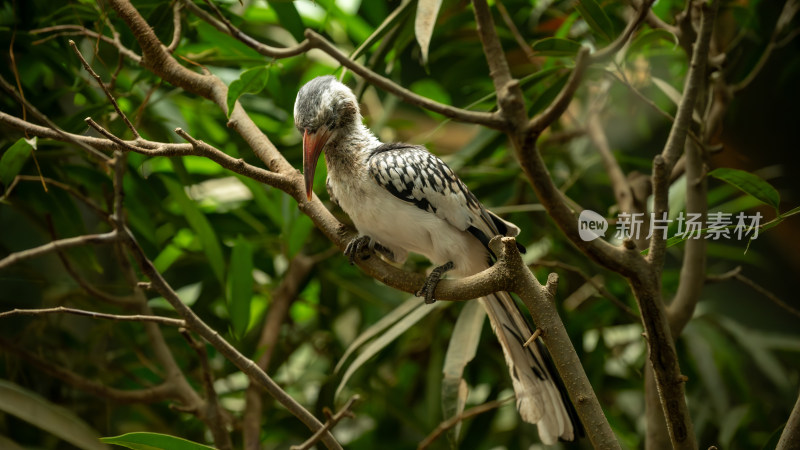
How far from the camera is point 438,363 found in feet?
5.91

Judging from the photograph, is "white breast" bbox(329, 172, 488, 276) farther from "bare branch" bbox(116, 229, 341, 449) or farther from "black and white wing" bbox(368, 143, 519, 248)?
"bare branch" bbox(116, 229, 341, 449)

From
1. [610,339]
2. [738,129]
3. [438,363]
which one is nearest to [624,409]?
[610,339]

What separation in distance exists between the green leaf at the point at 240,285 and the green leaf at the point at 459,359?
0.44 metres

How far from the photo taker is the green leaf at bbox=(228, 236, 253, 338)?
1.39 m

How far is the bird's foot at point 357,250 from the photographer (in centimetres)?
112

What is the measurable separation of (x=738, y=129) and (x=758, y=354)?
68 centimetres

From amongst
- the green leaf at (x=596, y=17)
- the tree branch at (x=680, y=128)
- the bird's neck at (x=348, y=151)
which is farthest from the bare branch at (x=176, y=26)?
the tree branch at (x=680, y=128)

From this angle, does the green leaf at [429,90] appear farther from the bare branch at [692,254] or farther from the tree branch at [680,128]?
the tree branch at [680,128]

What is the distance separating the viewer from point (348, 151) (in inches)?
47.7

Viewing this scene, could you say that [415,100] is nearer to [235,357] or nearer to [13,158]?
[235,357]

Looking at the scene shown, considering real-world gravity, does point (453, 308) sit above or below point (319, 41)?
below

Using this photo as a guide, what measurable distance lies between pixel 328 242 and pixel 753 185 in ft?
3.49

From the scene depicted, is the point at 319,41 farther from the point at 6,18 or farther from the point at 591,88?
the point at 591,88

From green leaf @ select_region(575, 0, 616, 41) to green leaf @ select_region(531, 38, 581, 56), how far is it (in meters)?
0.04
